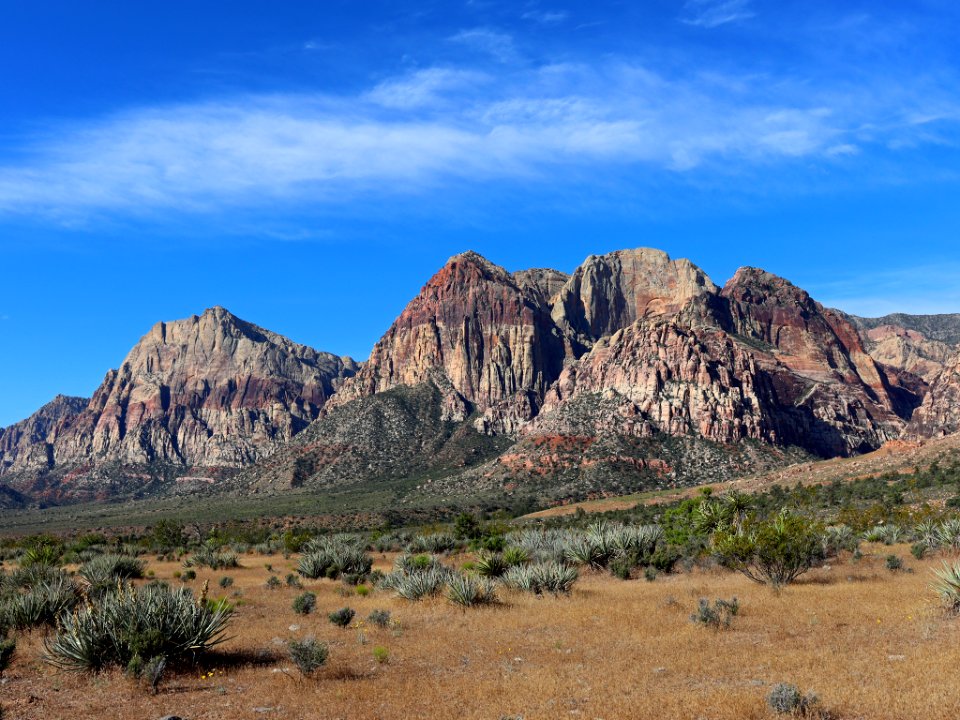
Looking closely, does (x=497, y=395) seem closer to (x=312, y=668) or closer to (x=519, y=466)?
(x=519, y=466)

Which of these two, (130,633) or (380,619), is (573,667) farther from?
(130,633)

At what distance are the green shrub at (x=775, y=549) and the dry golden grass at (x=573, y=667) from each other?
192 centimetres

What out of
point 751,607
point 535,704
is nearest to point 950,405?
point 751,607

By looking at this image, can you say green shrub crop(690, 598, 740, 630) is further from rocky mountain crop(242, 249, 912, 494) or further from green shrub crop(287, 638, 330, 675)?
rocky mountain crop(242, 249, 912, 494)

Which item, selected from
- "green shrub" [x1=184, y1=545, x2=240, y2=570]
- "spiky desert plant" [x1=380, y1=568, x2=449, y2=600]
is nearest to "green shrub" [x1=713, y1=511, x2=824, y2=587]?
"spiky desert plant" [x1=380, y1=568, x2=449, y2=600]

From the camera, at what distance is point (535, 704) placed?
1180cm

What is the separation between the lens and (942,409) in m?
142

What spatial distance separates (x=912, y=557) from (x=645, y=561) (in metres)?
11.5

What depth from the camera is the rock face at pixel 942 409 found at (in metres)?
138

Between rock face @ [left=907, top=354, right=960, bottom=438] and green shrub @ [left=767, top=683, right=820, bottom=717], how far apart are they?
147 meters

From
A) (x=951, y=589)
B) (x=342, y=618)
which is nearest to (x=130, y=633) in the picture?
(x=342, y=618)

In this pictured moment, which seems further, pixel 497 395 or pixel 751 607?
pixel 497 395

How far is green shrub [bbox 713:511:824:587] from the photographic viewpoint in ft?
78.1

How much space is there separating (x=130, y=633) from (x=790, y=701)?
12.0 m
